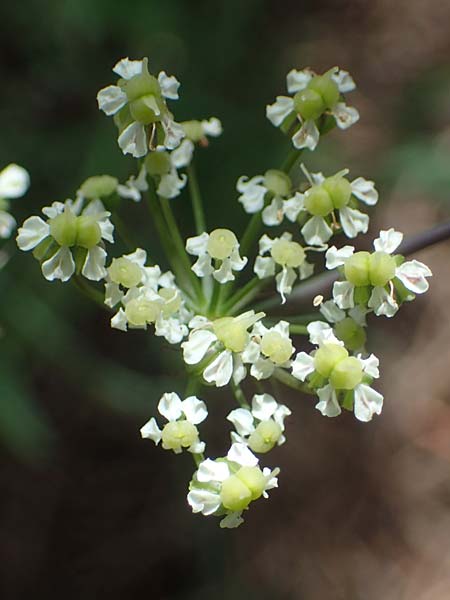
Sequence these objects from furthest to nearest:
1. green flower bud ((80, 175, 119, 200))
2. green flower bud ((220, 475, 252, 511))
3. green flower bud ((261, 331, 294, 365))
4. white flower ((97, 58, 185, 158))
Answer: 1. green flower bud ((80, 175, 119, 200))
2. white flower ((97, 58, 185, 158))
3. green flower bud ((261, 331, 294, 365))
4. green flower bud ((220, 475, 252, 511))

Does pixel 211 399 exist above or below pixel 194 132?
below

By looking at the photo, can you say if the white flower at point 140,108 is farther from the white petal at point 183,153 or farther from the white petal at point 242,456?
the white petal at point 242,456

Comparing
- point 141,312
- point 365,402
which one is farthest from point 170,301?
point 365,402

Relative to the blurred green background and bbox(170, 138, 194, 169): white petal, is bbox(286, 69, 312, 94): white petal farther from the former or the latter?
the blurred green background

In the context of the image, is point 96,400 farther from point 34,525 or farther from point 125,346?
point 34,525

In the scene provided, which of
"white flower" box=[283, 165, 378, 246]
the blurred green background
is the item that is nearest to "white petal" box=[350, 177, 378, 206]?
"white flower" box=[283, 165, 378, 246]

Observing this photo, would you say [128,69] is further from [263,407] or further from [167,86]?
[263,407]
